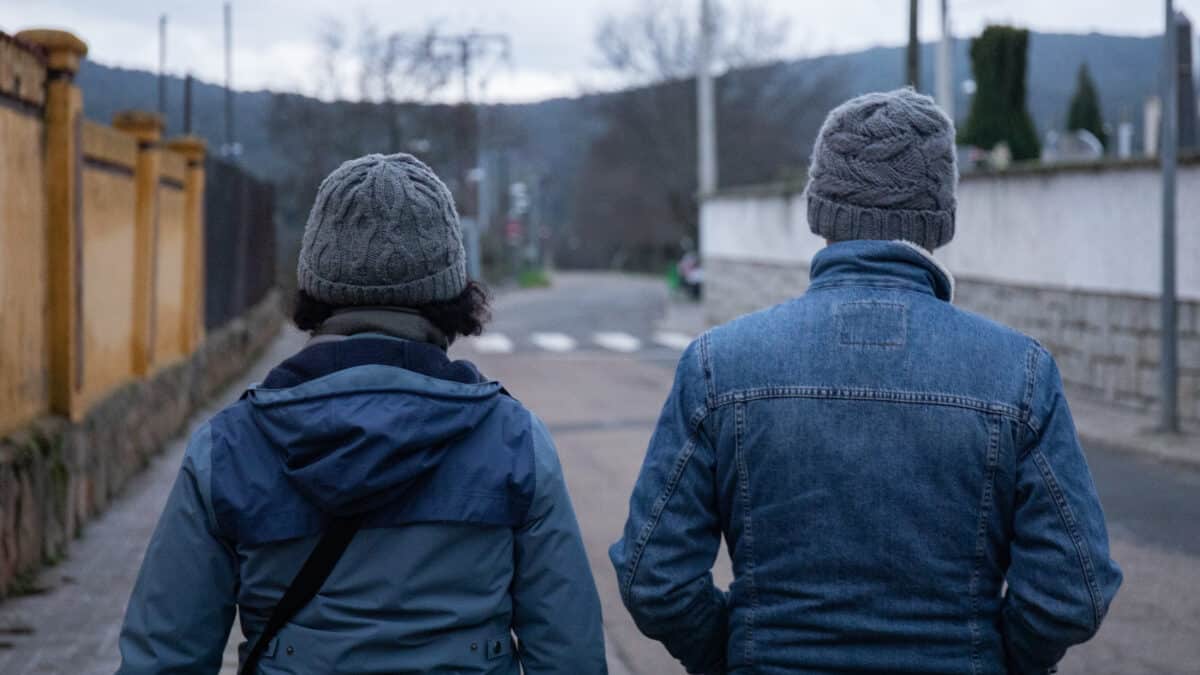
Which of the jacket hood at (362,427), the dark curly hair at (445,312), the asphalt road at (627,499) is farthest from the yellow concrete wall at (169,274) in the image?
the jacket hood at (362,427)

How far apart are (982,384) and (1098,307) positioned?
1375 centimetres

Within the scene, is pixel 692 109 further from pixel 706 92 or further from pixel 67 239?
pixel 67 239

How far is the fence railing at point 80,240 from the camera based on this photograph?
25.2 ft

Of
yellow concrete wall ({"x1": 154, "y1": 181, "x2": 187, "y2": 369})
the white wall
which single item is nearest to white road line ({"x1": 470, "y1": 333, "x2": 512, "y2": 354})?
the white wall

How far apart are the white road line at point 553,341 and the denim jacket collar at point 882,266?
907 inches

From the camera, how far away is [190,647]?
2.52m

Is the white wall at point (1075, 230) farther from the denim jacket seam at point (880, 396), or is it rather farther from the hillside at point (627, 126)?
the denim jacket seam at point (880, 396)

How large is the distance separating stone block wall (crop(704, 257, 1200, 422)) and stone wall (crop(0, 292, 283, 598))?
7.99m

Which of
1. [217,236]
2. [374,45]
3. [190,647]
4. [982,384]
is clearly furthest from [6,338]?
[374,45]

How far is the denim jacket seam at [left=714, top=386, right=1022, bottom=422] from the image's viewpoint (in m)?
2.46

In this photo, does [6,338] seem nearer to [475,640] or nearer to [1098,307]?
[475,640]

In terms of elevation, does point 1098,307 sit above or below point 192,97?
below

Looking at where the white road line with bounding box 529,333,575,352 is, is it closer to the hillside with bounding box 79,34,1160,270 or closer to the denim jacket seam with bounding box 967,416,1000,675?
the hillside with bounding box 79,34,1160,270

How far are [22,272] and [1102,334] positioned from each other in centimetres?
1086
